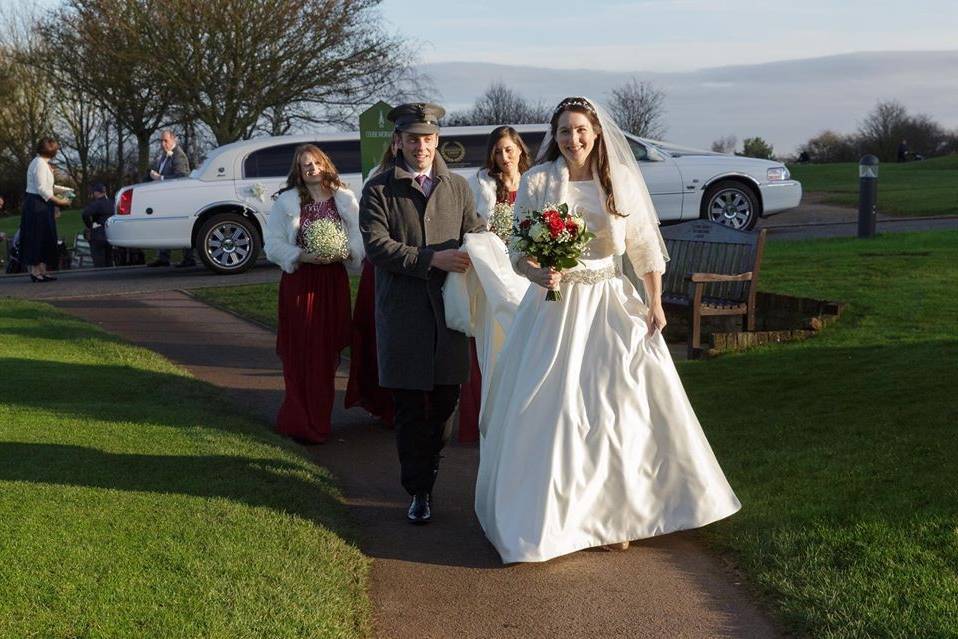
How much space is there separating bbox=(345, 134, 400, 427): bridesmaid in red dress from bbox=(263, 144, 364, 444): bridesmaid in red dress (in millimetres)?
205

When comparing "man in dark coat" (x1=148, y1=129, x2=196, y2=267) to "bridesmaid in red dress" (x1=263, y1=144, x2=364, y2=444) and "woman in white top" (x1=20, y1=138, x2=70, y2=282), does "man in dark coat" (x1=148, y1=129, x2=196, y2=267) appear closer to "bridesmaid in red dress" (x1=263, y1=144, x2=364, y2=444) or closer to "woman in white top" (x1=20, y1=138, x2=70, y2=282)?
"woman in white top" (x1=20, y1=138, x2=70, y2=282)

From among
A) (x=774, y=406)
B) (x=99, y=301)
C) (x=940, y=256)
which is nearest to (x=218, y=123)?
(x=99, y=301)

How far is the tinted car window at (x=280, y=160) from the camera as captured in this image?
60.8 feet

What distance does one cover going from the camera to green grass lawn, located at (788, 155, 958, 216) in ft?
87.1

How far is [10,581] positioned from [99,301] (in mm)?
11573

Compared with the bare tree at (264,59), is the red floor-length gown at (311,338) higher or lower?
lower

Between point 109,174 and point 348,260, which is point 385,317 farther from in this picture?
point 109,174

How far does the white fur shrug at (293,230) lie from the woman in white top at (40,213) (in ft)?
33.3

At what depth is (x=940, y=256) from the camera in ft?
51.0

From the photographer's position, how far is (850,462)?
676cm

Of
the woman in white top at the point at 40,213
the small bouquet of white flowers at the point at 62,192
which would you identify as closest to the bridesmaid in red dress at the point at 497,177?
the woman in white top at the point at 40,213

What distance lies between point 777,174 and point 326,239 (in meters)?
13.2

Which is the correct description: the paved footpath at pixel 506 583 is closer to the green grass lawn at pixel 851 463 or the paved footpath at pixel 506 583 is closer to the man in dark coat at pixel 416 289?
the green grass lawn at pixel 851 463

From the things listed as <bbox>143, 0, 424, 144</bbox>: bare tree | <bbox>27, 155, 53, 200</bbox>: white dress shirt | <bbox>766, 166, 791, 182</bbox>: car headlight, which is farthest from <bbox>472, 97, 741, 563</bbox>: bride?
<bbox>143, 0, 424, 144</bbox>: bare tree
